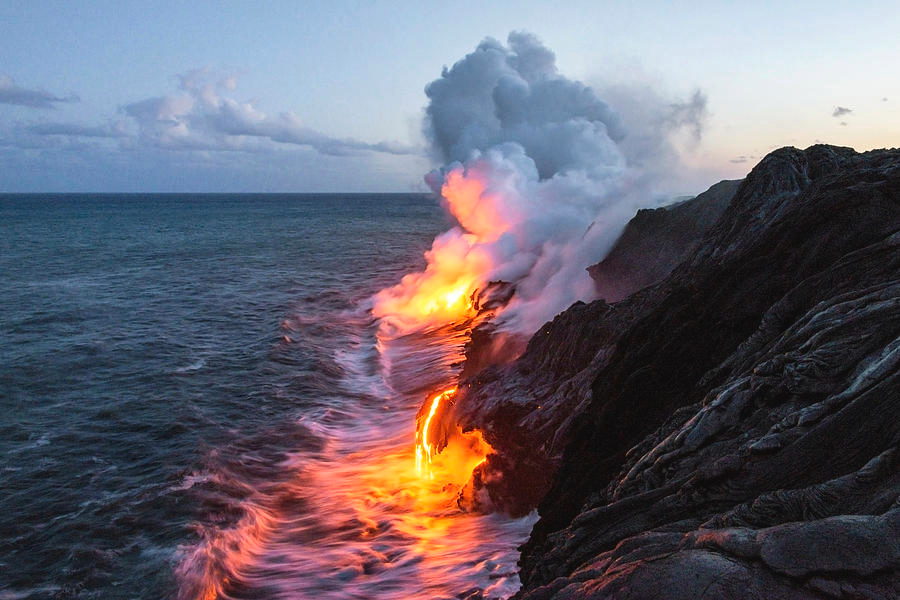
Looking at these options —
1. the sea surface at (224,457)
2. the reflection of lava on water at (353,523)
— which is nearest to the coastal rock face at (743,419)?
the reflection of lava on water at (353,523)

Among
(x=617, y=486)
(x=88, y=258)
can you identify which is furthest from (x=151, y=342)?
(x=88, y=258)

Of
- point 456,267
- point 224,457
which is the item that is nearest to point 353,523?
point 224,457

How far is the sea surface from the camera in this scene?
1270 centimetres

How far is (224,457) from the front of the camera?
1839 centimetres

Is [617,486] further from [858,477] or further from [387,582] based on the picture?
[387,582]

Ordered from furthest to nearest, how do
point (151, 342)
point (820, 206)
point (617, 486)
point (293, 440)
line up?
point (151, 342) → point (293, 440) → point (820, 206) → point (617, 486)

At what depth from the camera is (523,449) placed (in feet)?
41.2

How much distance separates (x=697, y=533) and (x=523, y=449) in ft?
23.2

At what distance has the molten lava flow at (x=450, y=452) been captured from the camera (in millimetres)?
15078

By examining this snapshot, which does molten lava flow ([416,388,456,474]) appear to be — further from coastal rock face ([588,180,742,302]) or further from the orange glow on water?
the orange glow on water

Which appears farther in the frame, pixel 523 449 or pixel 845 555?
pixel 523 449

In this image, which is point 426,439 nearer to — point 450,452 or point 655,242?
point 450,452

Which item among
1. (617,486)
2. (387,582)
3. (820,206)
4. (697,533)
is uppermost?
(820,206)

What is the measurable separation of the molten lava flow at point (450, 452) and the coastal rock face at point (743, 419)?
53.0 inches
